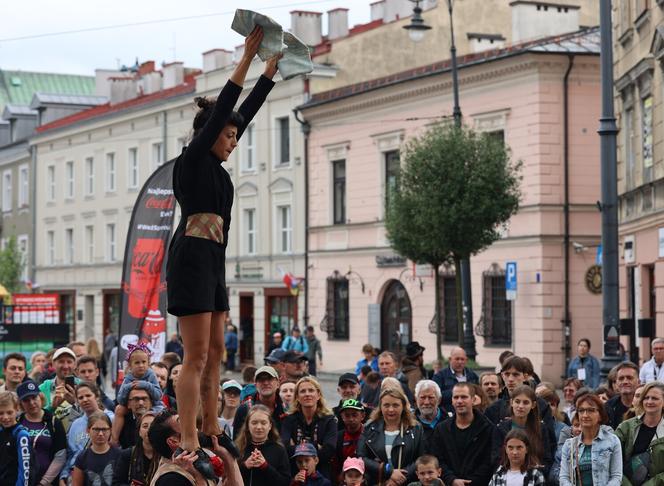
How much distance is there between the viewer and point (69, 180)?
219 ft

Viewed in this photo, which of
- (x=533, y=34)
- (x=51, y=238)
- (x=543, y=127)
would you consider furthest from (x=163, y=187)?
(x=51, y=238)

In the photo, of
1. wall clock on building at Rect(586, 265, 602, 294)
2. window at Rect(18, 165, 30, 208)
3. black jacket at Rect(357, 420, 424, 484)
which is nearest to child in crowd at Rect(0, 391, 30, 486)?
black jacket at Rect(357, 420, 424, 484)

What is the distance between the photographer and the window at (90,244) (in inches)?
2542

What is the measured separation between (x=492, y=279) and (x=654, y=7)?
515 inches

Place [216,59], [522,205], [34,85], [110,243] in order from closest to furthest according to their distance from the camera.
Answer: [522,205], [216,59], [110,243], [34,85]

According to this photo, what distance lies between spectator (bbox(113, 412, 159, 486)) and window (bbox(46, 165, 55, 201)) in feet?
192

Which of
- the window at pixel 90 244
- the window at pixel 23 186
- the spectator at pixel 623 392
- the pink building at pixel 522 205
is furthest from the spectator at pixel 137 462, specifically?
the window at pixel 23 186

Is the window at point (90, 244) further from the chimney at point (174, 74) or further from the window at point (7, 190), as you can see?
the window at point (7, 190)

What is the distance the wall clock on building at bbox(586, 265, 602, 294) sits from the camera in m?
39.5

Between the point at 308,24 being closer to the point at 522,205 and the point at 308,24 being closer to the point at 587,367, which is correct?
the point at 522,205

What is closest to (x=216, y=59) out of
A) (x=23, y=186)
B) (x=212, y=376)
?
(x=23, y=186)

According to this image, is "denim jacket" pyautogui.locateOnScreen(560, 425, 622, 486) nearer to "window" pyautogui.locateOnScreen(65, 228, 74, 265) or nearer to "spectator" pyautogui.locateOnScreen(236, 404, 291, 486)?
"spectator" pyautogui.locateOnScreen(236, 404, 291, 486)

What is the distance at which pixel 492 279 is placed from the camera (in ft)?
133

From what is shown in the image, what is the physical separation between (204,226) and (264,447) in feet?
14.5
